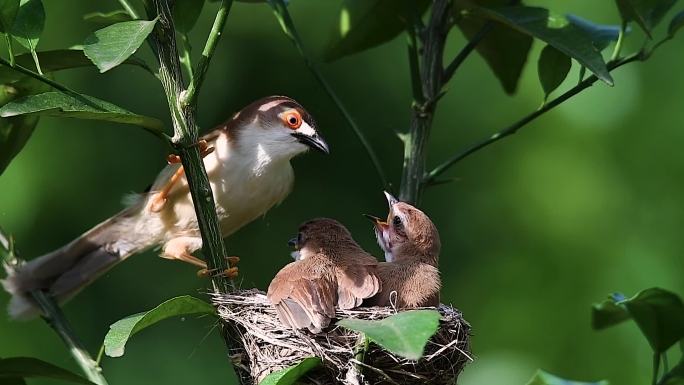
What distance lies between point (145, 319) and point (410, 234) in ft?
6.09

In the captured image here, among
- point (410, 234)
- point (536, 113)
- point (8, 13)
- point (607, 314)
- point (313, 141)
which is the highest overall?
point (8, 13)

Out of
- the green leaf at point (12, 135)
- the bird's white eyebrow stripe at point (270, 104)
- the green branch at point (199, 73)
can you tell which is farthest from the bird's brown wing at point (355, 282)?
the green leaf at point (12, 135)

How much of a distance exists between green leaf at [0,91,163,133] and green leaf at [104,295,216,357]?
493 mm

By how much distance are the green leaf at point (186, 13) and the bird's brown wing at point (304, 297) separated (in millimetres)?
951

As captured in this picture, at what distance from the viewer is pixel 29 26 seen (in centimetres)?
307

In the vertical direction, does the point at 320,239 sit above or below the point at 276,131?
below

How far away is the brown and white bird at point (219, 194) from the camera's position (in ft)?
16.1

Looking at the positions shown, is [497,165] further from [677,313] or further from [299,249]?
[677,313]

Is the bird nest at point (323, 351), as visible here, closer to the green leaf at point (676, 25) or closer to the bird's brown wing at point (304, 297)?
the bird's brown wing at point (304, 297)

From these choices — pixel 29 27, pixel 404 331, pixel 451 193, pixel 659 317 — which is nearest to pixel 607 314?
pixel 659 317

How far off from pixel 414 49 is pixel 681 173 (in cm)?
500

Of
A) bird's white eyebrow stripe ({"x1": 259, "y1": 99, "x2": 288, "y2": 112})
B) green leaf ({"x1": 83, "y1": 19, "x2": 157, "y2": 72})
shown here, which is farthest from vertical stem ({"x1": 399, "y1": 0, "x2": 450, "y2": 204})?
green leaf ({"x1": 83, "y1": 19, "x2": 157, "y2": 72})

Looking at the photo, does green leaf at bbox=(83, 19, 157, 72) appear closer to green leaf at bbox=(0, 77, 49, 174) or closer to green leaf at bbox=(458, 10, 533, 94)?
green leaf at bbox=(0, 77, 49, 174)

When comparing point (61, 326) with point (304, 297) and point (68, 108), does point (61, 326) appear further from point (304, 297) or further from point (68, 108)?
point (68, 108)
